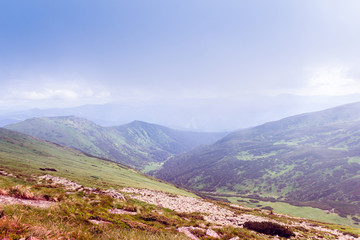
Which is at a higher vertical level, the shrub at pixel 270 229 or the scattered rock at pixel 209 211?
the shrub at pixel 270 229

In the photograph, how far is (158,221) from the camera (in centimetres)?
1302

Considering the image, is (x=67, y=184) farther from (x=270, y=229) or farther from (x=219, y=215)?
(x=270, y=229)

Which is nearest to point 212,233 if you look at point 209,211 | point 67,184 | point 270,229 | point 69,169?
point 270,229

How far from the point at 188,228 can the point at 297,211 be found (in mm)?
106688

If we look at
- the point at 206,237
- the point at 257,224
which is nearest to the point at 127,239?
the point at 206,237

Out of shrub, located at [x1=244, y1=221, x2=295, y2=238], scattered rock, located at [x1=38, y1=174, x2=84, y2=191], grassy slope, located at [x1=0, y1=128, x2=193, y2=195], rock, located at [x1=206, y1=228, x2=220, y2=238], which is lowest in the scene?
grassy slope, located at [x1=0, y1=128, x2=193, y2=195]

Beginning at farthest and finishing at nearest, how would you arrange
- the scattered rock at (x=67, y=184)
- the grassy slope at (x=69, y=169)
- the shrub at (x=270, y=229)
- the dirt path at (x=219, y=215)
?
the grassy slope at (x=69, y=169) → the scattered rock at (x=67, y=184) → the dirt path at (x=219, y=215) → the shrub at (x=270, y=229)

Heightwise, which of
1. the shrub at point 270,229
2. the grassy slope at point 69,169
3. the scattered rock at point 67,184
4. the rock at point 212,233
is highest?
the rock at point 212,233

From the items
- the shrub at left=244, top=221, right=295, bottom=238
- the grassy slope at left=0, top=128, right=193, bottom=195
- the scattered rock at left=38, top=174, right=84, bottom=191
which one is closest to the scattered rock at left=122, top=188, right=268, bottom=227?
the shrub at left=244, top=221, right=295, bottom=238

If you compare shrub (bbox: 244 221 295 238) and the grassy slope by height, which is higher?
shrub (bbox: 244 221 295 238)

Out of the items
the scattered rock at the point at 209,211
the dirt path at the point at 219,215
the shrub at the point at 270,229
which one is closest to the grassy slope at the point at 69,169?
the scattered rock at the point at 209,211

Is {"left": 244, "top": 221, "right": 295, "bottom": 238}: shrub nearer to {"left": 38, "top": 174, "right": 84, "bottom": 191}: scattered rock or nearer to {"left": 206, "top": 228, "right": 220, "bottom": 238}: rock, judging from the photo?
{"left": 206, "top": 228, "right": 220, "bottom": 238}: rock

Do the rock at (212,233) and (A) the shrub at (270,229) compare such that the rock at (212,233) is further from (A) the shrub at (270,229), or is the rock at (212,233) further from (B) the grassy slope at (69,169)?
(B) the grassy slope at (69,169)

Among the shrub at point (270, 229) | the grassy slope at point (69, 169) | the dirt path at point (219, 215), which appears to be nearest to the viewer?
the shrub at point (270, 229)
